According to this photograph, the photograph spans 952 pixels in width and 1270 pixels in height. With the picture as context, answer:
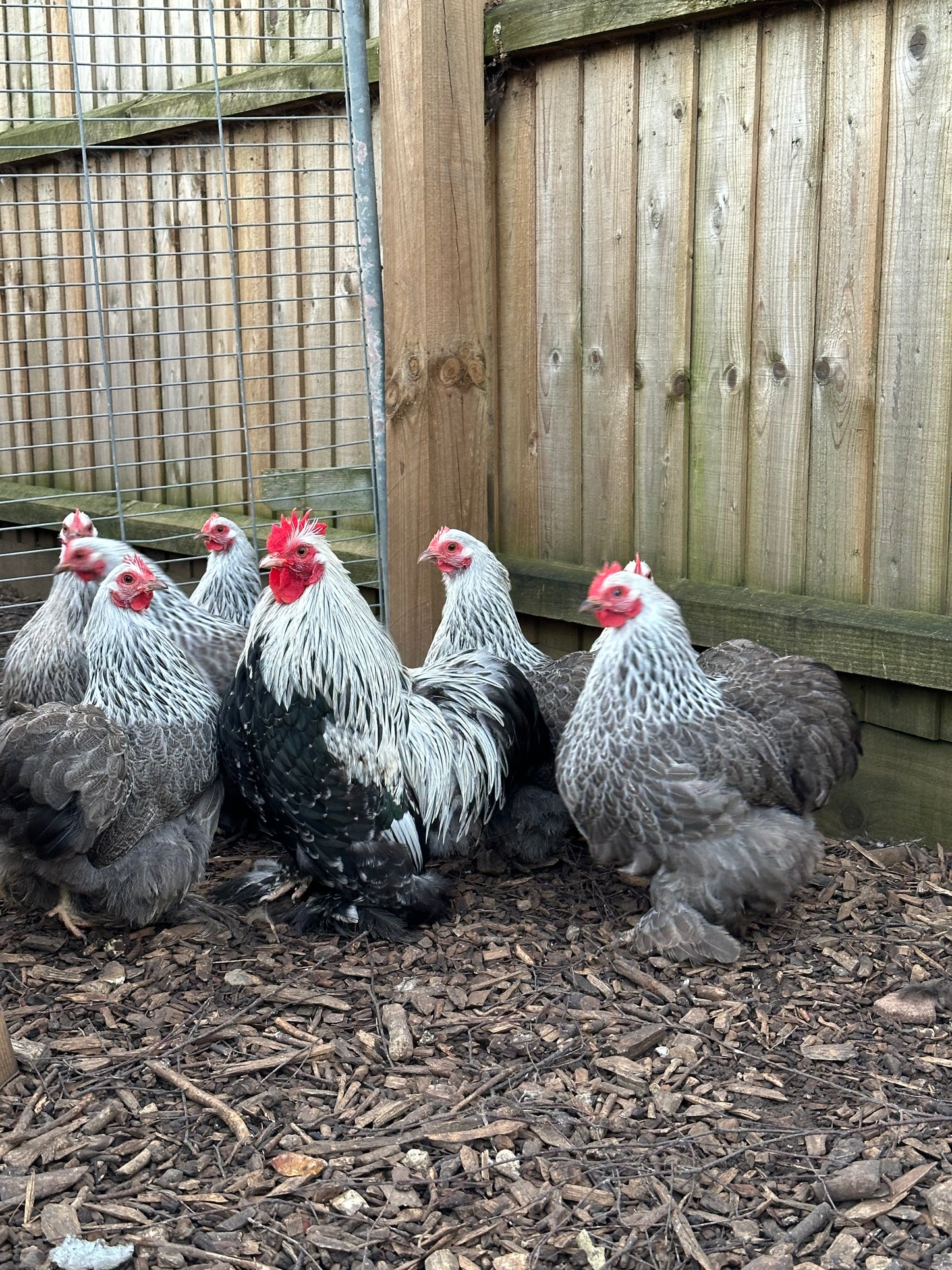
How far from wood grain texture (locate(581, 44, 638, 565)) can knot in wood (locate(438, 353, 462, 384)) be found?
0.54 m

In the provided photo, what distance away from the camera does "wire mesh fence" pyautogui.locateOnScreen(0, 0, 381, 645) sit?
5.47m

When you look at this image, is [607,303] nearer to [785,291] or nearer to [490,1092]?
[785,291]

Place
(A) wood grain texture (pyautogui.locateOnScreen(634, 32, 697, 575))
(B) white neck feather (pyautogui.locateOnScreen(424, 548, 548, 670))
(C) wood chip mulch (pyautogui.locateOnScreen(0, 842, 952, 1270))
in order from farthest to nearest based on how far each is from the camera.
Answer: (B) white neck feather (pyautogui.locateOnScreen(424, 548, 548, 670))
(A) wood grain texture (pyautogui.locateOnScreen(634, 32, 697, 575))
(C) wood chip mulch (pyautogui.locateOnScreen(0, 842, 952, 1270))

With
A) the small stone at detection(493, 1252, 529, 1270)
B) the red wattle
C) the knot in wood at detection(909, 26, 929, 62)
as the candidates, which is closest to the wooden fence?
the knot in wood at detection(909, 26, 929, 62)

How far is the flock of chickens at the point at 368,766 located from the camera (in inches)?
144

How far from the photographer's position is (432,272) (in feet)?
15.4

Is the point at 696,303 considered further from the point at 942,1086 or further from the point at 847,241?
the point at 942,1086

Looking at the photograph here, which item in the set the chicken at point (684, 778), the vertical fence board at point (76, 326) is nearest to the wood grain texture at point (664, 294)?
the chicken at point (684, 778)

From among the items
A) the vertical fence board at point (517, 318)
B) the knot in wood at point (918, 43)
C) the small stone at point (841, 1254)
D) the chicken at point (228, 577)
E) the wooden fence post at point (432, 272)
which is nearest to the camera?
the small stone at point (841, 1254)

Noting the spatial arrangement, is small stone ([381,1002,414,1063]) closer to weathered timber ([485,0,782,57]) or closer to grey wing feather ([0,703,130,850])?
grey wing feather ([0,703,130,850])

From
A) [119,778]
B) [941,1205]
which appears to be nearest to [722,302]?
[119,778]

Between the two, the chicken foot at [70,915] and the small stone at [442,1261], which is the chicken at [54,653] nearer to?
the chicken foot at [70,915]

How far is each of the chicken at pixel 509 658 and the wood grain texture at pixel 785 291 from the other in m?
0.58

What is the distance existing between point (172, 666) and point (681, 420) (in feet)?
7.05
